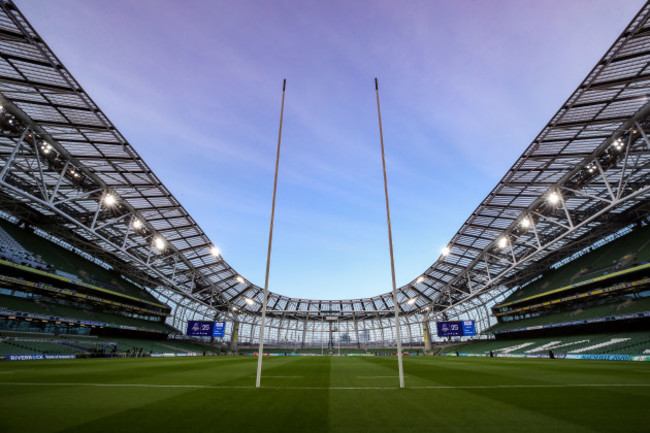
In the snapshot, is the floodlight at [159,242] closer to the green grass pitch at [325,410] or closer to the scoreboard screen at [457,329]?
the green grass pitch at [325,410]

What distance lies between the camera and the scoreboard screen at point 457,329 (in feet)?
147

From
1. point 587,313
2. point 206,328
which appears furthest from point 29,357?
point 587,313

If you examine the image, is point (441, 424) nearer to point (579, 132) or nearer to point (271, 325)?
point (579, 132)

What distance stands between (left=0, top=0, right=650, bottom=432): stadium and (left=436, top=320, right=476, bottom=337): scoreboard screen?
0.38m

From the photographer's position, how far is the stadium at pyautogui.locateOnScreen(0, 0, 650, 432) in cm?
535

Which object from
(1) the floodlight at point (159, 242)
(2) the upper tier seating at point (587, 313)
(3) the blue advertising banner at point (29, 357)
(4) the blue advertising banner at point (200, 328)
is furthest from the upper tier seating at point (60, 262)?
(2) the upper tier seating at point (587, 313)

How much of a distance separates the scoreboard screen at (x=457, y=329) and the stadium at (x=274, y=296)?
0.38 metres

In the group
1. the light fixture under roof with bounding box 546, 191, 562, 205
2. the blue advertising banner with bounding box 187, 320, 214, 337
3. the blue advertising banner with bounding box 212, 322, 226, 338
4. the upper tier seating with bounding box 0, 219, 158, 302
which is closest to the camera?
the light fixture under roof with bounding box 546, 191, 562, 205

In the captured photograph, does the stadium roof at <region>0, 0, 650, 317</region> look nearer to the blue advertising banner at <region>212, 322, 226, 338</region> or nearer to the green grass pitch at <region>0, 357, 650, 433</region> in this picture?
the blue advertising banner at <region>212, 322, 226, 338</region>

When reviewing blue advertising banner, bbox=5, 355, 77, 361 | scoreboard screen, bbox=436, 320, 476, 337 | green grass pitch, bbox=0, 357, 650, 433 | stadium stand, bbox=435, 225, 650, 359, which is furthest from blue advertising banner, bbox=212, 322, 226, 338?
green grass pitch, bbox=0, 357, 650, 433

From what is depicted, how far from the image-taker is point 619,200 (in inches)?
782

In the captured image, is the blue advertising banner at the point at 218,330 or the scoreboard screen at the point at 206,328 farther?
the blue advertising banner at the point at 218,330

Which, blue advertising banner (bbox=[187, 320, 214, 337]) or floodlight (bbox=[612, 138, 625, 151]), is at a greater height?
floodlight (bbox=[612, 138, 625, 151])

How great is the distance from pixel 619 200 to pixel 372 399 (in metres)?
25.0
